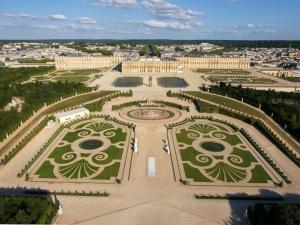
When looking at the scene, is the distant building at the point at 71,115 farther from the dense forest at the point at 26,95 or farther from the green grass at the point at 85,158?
the dense forest at the point at 26,95

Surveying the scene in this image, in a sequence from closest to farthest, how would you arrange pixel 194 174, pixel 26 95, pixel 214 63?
pixel 194 174, pixel 26 95, pixel 214 63

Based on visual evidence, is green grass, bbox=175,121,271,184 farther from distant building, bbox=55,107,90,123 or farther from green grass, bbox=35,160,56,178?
distant building, bbox=55,107,90,123

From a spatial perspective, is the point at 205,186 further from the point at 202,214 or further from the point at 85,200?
the point at 85,200

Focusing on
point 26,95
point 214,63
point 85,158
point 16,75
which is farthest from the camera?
point 214,63

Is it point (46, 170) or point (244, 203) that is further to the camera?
point (46, 170)

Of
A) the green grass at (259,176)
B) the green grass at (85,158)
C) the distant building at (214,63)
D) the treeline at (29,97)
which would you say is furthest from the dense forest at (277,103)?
the distant building at (214,63)

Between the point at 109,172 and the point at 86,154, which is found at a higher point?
the point at 86,154

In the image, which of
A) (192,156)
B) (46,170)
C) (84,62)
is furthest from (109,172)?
(84,62)

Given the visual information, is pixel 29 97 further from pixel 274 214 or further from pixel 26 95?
pixel 274 214

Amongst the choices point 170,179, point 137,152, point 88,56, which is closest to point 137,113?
point 137,152
